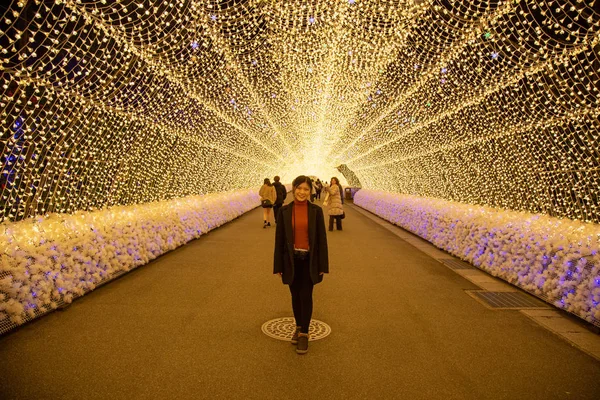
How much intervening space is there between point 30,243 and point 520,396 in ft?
16.1

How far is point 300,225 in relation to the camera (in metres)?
4.96

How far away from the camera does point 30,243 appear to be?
5395 millimetres

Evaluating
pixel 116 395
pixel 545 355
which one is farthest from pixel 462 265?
pixel 116 395

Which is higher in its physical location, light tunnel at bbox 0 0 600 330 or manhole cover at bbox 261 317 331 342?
light tunnel at bbox 0 0 600 330

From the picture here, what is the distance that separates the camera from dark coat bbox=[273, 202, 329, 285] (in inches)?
191

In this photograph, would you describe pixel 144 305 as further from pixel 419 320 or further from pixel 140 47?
pixel 140 47

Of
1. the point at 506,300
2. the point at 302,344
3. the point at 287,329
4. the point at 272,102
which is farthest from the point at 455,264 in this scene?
the point at 272,102

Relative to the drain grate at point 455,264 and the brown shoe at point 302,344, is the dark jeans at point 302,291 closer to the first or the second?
the brown shoe at point 302,344

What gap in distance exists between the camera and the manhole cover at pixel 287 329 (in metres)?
5.00

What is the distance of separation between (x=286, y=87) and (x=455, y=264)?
7.37m

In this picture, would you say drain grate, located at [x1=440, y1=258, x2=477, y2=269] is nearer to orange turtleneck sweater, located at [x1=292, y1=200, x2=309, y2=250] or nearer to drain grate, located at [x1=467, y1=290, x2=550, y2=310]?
drain grate, located at [x1=467, y1=290, x2=550, y2=310]

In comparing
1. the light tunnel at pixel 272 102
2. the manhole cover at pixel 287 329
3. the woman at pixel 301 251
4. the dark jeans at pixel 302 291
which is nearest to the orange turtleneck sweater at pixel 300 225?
the woman at pixel 301 251

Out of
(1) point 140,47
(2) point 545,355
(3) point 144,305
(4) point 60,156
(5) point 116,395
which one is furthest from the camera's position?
(1) point 140,47

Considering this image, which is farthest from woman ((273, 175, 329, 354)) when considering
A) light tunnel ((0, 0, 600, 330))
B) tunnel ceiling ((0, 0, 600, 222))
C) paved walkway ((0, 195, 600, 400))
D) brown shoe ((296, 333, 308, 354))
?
tunnel ceiling ((0, 0, 600, 222))
